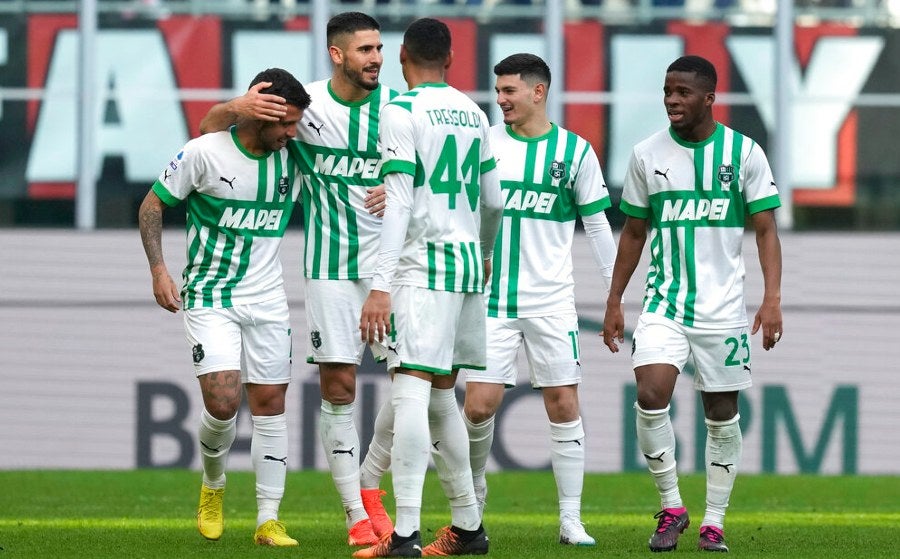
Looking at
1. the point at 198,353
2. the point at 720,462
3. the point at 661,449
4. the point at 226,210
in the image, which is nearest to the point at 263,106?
the point at 226,210

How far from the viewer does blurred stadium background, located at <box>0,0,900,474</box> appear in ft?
47.2

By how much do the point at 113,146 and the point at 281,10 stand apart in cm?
191

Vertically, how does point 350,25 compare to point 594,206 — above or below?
above

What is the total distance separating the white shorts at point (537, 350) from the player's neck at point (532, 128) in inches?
34.2

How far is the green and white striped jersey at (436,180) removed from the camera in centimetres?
689

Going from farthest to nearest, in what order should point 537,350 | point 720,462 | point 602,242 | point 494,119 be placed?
1. point 494,119
2. point 602,242
3. point 537,350
4. point 720,462

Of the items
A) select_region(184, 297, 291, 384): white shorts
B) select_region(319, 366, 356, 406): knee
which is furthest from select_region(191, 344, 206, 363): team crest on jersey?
select_region(319, 366, 356, 406): knee

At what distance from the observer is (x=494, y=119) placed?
15.5m

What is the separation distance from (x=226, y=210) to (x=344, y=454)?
1.21m

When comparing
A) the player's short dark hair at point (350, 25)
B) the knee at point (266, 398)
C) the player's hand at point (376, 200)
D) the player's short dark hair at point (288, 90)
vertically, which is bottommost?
the knee at point (266, 398)

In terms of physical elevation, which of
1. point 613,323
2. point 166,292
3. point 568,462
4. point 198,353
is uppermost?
point 166,292

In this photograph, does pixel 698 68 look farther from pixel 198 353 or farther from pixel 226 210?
pixel 198 353

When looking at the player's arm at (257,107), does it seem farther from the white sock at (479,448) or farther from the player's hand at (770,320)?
the player's hand at (770,320)

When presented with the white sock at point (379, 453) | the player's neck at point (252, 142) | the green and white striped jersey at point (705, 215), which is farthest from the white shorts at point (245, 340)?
the green and white striped jersey at point (705, 215)
